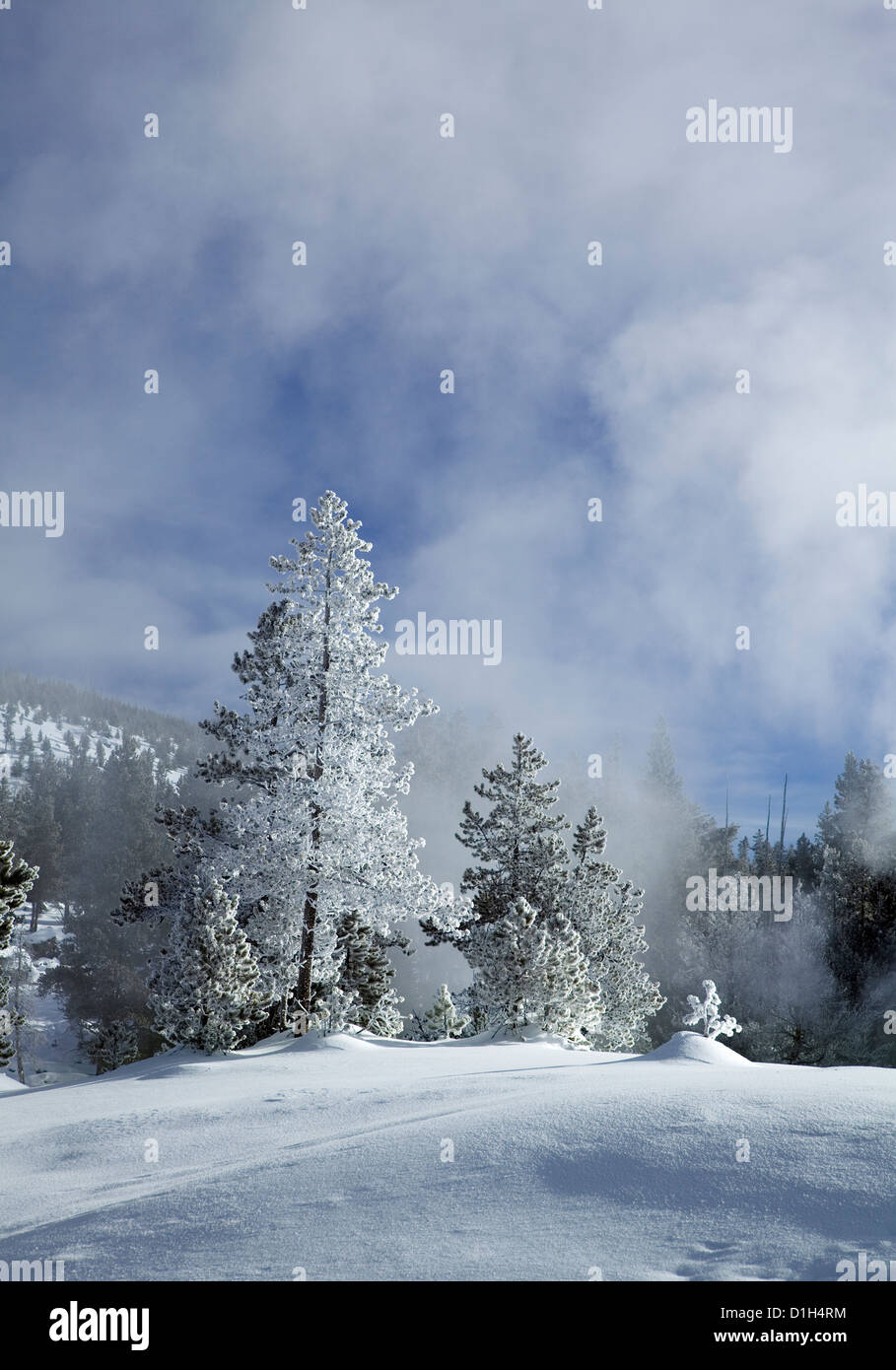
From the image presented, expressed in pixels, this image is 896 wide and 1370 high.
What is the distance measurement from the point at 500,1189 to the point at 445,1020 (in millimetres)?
28215

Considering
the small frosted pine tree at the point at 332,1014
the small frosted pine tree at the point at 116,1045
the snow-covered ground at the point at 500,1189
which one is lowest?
the small frosted pine tree at the point at 116,1045

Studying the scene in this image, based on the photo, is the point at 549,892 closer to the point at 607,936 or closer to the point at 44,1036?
the point at 607,936

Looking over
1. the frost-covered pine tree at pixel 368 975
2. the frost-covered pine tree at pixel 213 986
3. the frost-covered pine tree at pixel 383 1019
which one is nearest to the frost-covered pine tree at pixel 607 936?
the frost-covered pine tree at pixel 368 975

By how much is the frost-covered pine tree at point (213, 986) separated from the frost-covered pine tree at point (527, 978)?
5933 mm

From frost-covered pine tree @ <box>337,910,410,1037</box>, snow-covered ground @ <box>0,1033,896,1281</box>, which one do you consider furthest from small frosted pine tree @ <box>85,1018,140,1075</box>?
snow-covered ground @ <box>0,1033,896,1281</box>

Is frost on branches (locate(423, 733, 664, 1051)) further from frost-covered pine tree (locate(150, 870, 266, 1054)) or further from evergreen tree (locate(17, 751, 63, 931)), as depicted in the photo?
evergreen tree (locate(17, 751, 63, 931))

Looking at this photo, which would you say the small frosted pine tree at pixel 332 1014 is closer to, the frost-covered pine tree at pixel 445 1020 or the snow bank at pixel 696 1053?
the frost-covered pine tree at pixel 445 1020

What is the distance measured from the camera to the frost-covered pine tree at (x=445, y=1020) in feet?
105

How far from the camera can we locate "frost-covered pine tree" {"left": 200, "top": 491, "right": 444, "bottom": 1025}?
22625 millimetres

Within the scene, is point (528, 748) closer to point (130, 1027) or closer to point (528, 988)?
point (528, 988)

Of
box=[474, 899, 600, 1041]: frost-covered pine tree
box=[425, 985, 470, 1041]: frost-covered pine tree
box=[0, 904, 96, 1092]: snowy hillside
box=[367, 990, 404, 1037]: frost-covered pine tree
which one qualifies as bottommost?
box=[0, 904, 96, 1092]: snowy hillside

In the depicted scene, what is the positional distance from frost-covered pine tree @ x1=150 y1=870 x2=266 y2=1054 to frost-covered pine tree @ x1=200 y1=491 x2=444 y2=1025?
289 centimetres

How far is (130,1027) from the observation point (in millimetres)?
46562

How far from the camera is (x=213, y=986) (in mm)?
18984
